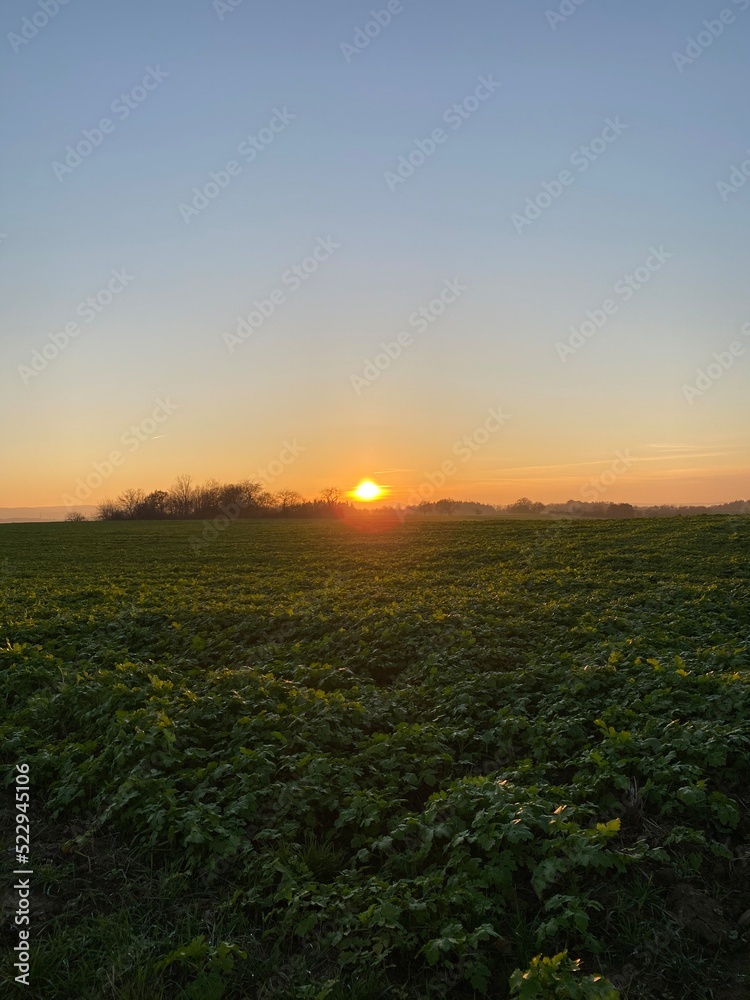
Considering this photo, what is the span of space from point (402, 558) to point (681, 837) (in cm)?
2354

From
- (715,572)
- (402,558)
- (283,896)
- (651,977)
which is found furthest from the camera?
(402,558)

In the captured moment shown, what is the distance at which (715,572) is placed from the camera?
19.5m

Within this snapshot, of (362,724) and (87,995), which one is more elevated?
(362,724)

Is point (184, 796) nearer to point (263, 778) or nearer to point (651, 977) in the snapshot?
point (263, 778)

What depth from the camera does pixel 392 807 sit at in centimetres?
749

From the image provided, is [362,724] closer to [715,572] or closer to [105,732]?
[105,732]

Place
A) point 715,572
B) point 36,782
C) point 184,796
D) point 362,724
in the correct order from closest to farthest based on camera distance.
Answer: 1. point 184,796
2. point 36,782
3. point 362,724
4. point 715,572

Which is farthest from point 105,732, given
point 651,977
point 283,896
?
point 651,977

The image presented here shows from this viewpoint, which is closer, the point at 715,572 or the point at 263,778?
the point at 263,778

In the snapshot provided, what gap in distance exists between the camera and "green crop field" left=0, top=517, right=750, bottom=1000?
5453mm

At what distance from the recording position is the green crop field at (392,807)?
5.45 meters

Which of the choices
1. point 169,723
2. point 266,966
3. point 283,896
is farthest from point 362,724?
point 266,966

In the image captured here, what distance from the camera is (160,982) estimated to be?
5324 millimetres

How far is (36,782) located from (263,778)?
318cm
